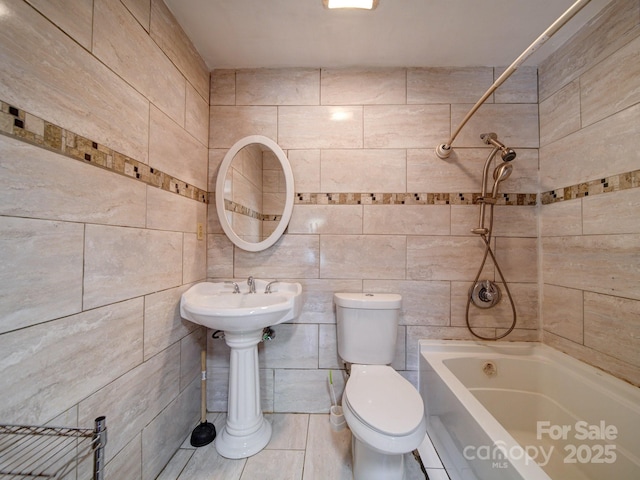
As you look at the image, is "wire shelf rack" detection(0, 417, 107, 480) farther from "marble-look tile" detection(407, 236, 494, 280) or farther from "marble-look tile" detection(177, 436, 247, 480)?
"marble-look tile" detection(407, 236, 494, 280)

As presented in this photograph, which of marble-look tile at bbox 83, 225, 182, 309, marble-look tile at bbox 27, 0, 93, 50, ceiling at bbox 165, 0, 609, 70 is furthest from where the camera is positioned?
ceiling at bbox 165, 0, 609, 70

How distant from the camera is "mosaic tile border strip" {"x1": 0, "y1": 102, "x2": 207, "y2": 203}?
1.98ft

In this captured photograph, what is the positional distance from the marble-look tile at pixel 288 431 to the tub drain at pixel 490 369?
111cm

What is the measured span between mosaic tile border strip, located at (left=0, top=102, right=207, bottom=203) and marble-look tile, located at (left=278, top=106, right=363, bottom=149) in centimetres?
79

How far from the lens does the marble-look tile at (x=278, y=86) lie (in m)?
1.54

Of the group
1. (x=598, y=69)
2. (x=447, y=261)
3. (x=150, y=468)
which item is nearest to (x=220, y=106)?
(x=447, y=261)

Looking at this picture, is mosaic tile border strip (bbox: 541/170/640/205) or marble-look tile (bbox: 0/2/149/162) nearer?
marble-look tile (bbox: 0/2/149/162)

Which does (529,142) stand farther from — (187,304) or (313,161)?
(187,304)

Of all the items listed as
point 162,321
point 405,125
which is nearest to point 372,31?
point 405,125

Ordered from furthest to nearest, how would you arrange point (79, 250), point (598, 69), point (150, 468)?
point (598, 69) → point (150, 468) → point (79, 250)

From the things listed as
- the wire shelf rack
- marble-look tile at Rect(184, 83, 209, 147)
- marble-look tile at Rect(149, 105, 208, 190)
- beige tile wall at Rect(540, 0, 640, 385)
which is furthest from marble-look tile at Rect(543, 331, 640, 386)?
marble-look tile at Rect(184, 83, 209, 147)

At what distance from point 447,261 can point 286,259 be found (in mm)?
1026

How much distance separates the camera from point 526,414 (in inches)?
52.4

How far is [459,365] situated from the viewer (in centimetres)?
139
